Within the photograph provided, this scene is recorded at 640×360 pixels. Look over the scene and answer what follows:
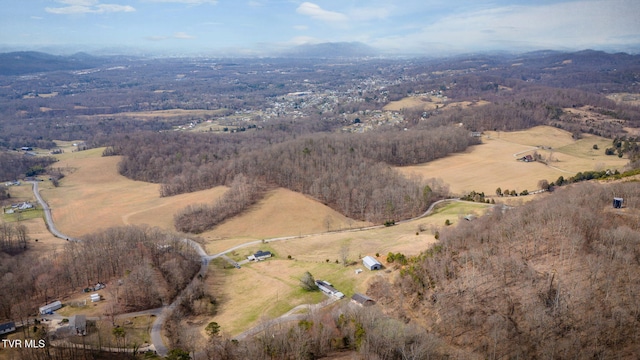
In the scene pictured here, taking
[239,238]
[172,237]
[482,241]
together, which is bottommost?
[239,238]

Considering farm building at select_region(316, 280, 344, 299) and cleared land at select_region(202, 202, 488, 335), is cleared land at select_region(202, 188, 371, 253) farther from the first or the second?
farm building at select_region(316, 280, 344, 299)

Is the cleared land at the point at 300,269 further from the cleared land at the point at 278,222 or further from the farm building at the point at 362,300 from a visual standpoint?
the cleared land at the point at 278,222

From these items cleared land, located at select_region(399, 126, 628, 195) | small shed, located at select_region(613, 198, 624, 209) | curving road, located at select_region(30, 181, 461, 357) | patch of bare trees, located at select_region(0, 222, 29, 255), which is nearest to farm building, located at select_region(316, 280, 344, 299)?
curving road, located at select_region(30, 181, 461, 357)

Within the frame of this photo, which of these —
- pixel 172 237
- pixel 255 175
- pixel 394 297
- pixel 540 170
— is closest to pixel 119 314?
pixel 172 237

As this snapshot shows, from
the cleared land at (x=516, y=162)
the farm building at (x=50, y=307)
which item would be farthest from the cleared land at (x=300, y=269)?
the cleared land at (x=516, y=162)

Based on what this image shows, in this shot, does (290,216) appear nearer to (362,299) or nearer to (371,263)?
(371,263)

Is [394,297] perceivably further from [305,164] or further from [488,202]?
[305,164]
